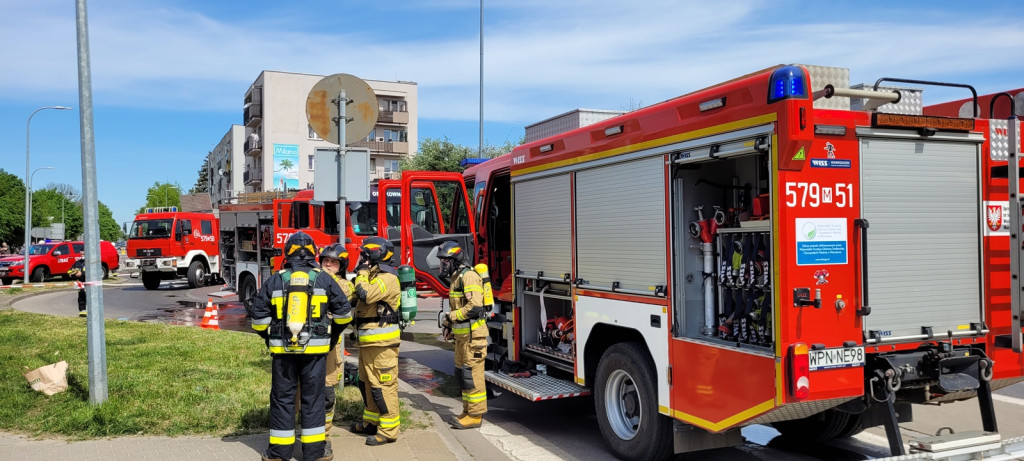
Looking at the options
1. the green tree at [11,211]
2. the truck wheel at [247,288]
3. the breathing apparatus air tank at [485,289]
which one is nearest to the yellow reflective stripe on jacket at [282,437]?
the breathing apparatus air tank at [485,289]

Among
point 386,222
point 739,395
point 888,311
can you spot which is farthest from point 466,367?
point 386,222

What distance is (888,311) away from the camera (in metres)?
4.63

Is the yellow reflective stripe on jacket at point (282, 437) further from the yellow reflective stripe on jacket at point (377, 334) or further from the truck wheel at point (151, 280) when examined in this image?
the truck wheel at point (151, 280)

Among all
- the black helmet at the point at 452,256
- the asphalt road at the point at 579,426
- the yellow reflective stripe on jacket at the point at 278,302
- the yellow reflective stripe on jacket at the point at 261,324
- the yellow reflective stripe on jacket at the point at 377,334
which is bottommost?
the asphalt road at the point at 579,426

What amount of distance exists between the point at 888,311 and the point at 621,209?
80.2 inches

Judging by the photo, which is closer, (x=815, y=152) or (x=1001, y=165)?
(x=815, y=152)

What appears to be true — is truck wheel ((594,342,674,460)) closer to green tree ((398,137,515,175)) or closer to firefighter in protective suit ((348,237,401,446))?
firefighter in protective suit ((348,237,401,446))

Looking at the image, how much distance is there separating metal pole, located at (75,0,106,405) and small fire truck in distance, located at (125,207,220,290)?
66.9 ft

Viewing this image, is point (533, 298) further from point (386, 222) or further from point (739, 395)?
point (386, 222)

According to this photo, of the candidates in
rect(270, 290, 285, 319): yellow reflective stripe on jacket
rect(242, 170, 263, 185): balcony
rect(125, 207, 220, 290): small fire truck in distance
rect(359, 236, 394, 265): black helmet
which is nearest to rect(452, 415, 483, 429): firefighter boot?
rect(359, 236, 394, 265): black helmet

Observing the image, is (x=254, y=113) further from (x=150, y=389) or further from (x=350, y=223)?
(x=150, y=389)

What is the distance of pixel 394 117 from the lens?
62.8m

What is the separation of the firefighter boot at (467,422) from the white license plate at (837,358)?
350 centimetres

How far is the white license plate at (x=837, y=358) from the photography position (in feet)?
14.2
